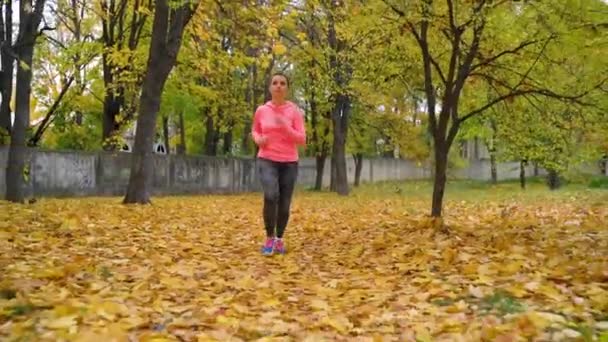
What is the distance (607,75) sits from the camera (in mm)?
7070

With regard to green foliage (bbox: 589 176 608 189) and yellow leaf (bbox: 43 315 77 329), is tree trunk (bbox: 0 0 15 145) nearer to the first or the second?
yellow leaf (bbox: 43 315 77 329)

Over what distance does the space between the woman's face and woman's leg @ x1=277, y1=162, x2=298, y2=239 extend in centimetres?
74

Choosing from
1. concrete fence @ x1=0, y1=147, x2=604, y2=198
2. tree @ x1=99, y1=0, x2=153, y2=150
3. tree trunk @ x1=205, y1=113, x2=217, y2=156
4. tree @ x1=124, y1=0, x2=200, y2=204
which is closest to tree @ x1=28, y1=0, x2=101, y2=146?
tree @ x1=99, y1=0, x2=153, y2=150

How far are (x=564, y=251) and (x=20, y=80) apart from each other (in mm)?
9829

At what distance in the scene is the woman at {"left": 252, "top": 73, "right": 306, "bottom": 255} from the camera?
664cm

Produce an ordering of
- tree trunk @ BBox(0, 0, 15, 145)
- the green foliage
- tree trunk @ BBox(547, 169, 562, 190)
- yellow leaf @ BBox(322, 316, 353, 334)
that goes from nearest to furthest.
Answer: yellow leaf @ BBox(322, 316, 353, 334)
tree trunk @ BBox(0, 0, 15, 145)
the green foliage
tree trunk @ BBox(547, 169, 562, 190)

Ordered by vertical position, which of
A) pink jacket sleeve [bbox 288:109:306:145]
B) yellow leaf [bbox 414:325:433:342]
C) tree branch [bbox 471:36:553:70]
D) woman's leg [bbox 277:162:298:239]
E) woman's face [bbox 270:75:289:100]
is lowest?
yellow leaf [bbox 414:325:433:342]

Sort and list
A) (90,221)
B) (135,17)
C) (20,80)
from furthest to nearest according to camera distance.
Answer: (135,17) < (20,80) < (90,221)

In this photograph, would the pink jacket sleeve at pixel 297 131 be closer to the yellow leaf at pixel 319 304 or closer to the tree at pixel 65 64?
the yellow leaf at pixel 319 304

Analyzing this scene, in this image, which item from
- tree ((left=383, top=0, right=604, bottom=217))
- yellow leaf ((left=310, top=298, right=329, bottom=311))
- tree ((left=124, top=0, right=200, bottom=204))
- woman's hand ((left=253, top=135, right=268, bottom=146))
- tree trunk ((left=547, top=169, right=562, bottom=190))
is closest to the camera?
yellow leaf ((left=310, top=298, right=329, bottom=311))

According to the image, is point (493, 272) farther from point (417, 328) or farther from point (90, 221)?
point (90, 221)

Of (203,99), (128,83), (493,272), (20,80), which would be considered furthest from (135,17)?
(493,272)

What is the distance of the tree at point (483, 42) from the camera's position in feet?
23.6

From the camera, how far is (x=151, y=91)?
1342cm
